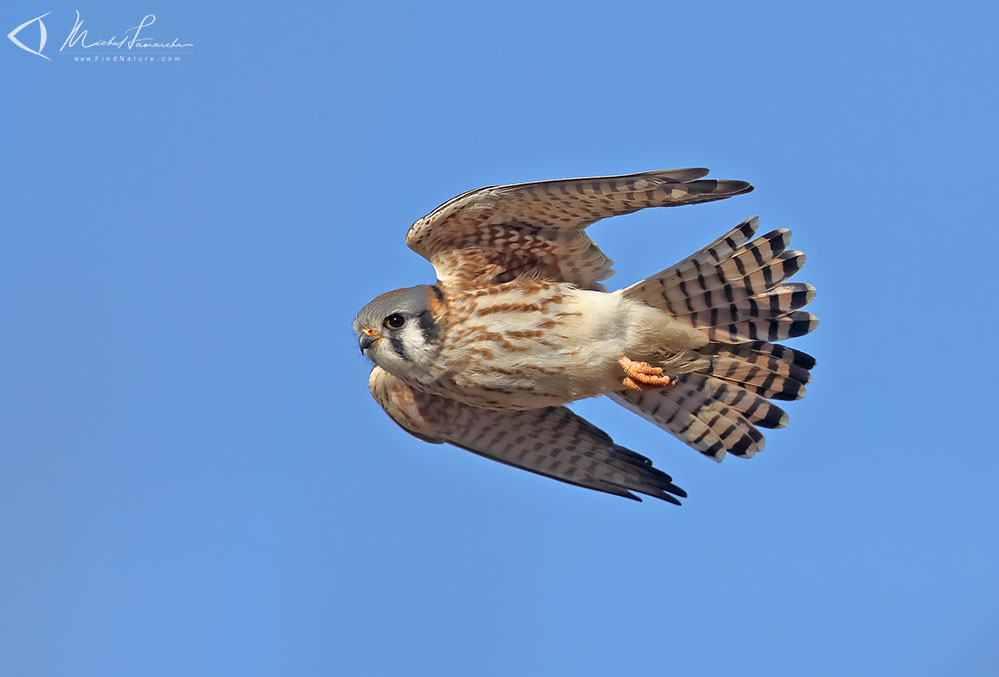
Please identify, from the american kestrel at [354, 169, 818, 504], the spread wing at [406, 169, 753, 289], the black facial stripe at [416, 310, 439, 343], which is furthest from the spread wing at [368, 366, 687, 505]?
the spread wing at [406, 169, 753, 289]

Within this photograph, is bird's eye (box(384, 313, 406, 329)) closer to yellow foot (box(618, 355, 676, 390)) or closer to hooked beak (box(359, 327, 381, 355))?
hooked beak (box(359, 327, 381, 355))

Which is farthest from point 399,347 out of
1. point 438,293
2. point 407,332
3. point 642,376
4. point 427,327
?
point 642,376

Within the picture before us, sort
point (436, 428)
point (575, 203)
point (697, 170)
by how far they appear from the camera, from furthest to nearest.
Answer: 1. point (436, 428)
2. point (575, 203)
3. point (697, 170)

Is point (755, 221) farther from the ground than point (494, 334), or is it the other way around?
point (755, 221)

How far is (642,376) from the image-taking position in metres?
9.86

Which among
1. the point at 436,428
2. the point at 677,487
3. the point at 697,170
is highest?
the point at 697,170

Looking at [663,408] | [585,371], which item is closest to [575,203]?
[585,371]

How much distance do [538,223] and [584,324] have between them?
801 millimetres

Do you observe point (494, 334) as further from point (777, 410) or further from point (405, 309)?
point (777, 410)

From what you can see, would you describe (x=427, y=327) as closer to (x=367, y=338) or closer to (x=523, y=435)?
(x=367, y=338)

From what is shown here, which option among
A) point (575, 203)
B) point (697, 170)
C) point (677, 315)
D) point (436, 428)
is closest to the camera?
point (697, 170)

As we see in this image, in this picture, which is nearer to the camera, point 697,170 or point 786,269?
point 697,170

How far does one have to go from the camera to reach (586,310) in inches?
388

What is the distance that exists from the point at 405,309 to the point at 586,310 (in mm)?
1312
